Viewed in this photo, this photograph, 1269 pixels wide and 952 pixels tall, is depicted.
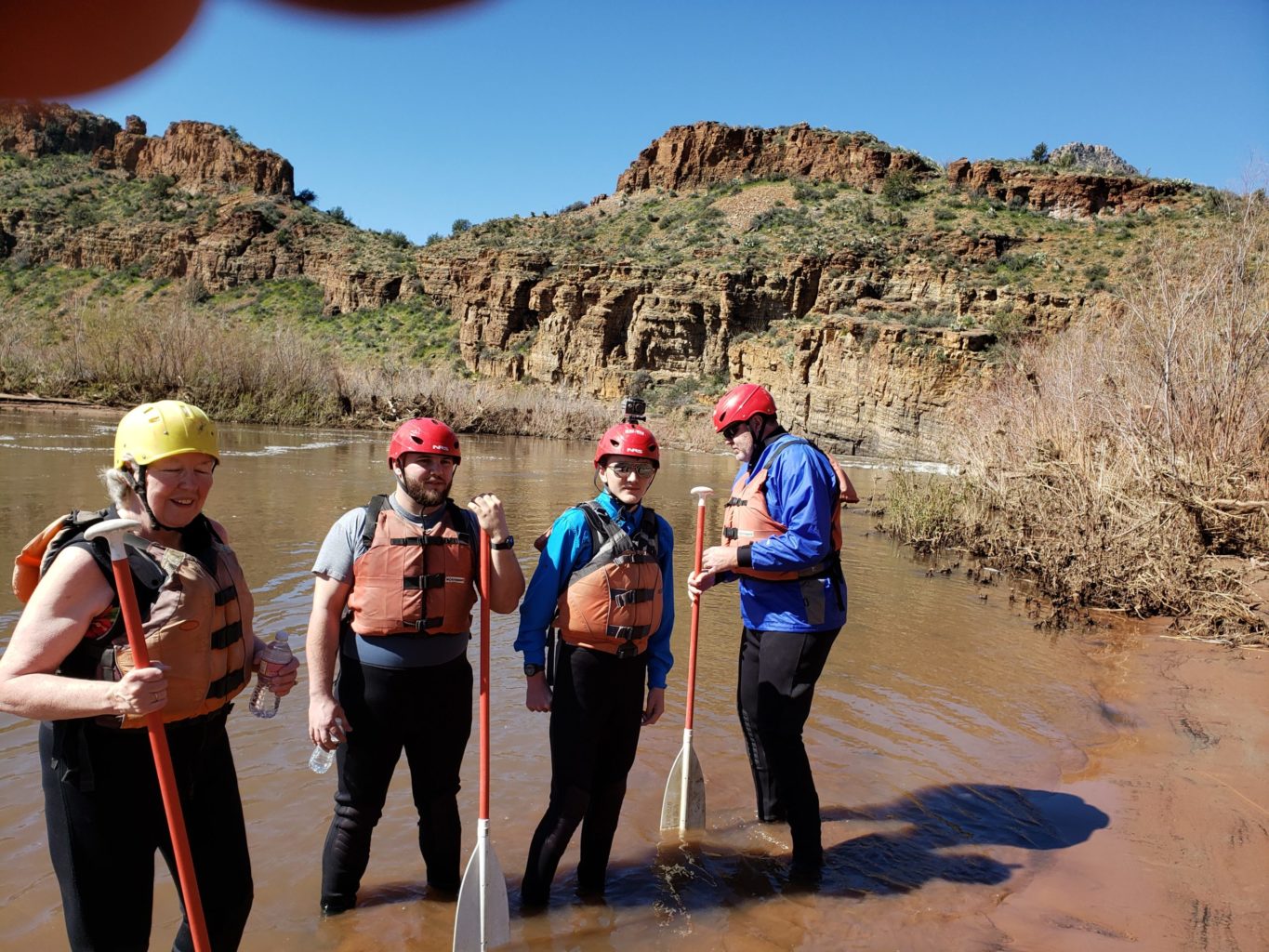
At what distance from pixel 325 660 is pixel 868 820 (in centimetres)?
309

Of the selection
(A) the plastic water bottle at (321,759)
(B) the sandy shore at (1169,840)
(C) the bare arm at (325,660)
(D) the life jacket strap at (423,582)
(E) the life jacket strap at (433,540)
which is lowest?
(B) the sandy shore at (1169,840)

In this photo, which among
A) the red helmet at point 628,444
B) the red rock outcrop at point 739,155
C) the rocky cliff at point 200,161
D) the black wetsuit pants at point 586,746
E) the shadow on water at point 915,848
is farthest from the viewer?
the rocky cliff at point 200,161

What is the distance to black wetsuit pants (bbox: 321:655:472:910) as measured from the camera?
9.95 ft

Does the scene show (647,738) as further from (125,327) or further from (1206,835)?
(125,327)

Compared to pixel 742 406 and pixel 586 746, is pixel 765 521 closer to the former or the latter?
pixel 742 406

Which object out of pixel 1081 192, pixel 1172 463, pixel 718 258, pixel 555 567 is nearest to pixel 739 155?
pixel 718 258

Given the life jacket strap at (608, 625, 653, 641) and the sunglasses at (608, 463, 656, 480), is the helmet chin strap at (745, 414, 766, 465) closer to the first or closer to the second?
the sunglasses at (608, 463, 656, 480)

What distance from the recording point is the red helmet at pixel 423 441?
304 cm

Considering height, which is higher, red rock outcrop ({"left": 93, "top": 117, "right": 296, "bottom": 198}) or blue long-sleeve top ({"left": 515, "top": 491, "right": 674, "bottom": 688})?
red rock outcrop ({"left": 93, "top": 117, "right": 296, "bottom": 198})

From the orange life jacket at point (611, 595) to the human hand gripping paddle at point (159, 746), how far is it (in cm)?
145

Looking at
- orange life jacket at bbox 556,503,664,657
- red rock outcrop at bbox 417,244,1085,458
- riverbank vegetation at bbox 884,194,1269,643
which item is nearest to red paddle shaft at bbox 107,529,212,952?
orange life jacket at bbox 556,503,664,657

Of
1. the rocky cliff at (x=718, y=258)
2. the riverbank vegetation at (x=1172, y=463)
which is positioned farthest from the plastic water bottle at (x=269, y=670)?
the rocky cliff at (x=718, y=258)

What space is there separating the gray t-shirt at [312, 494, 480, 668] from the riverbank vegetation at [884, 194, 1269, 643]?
781cm

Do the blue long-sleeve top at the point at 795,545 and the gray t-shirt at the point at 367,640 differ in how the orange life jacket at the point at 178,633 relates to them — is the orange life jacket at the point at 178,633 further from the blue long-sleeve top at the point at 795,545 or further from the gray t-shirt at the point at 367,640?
the blue long-sleeve top at the point at 795,545
